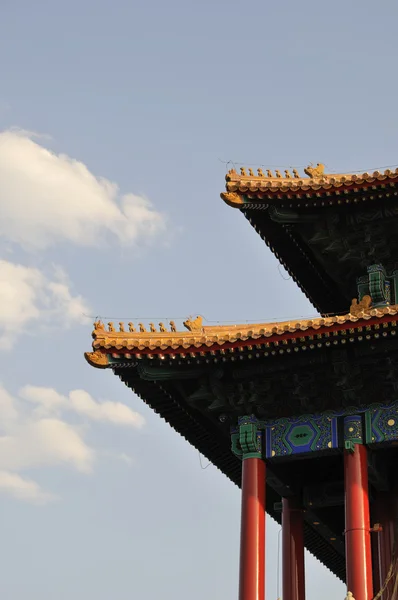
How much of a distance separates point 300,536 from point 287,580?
102 centimetres

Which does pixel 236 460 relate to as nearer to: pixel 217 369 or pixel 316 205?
pixel 217 369

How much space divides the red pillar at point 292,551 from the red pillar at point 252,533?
104 inches

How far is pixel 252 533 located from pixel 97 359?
177 inches

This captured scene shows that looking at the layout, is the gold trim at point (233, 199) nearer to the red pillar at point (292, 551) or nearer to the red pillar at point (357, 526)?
the red pillar at point (357, 526)

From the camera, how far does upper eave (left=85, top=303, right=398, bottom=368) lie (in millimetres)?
18719

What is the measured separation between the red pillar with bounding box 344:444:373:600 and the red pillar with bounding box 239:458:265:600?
69.1 inches

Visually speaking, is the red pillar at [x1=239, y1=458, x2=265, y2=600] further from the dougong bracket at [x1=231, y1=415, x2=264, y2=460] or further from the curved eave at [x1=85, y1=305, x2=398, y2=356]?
the curved eave at [x1=85, y1=305, x2=398, y2=356]

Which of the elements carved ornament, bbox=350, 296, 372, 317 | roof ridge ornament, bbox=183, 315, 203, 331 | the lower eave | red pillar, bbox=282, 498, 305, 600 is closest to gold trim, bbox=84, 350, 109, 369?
the lower eave

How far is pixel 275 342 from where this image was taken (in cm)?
1931

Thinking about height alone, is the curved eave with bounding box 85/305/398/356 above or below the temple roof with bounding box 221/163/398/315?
below

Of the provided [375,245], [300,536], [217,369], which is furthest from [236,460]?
[375,245]

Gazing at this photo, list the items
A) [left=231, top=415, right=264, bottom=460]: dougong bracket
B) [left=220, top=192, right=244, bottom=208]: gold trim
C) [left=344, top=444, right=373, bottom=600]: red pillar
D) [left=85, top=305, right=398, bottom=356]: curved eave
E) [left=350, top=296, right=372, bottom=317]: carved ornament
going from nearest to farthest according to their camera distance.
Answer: [left=344, top=444, right=373, bottom=600]: red pillar < [left=85, top=305, right=398, bottom=356]: curved eave < [left=350, top=296, right=372, bottom=317]: carved ornament < [left=231, top=415, right=264, bottom=460]: dougong bracket < [left=220, top=192, right=244, bottom=208]: gold trim

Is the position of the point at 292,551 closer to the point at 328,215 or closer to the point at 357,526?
the point at 357,526

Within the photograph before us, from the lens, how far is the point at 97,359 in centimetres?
1962
